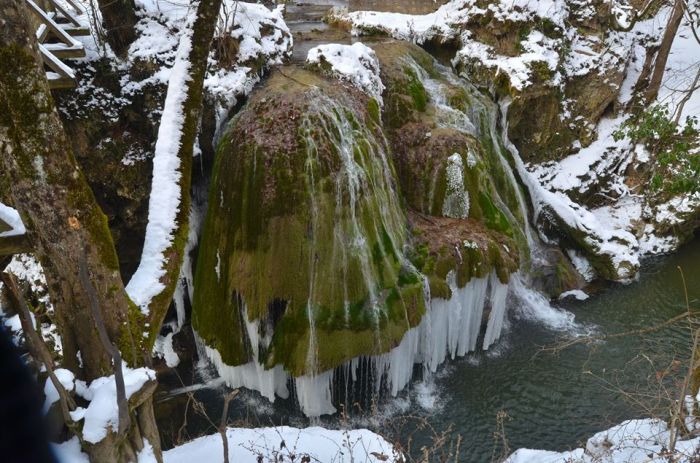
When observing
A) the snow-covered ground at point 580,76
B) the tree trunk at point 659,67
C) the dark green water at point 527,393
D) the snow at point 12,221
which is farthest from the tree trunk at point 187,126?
the tree trunk at point 659,67

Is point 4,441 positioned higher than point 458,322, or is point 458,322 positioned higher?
point 4,441

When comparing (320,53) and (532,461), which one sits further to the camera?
(320,53)

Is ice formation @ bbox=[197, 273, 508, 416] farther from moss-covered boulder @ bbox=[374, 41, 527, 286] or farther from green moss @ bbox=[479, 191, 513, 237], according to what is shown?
green moss @ bbox=[479, 191, 513, 237]

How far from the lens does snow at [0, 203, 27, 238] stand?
2.25 metres

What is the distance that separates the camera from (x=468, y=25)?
976cm

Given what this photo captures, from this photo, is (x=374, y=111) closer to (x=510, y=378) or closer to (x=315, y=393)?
(x=315, y=393)

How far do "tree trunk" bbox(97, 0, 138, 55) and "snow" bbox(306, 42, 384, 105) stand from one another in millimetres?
2490

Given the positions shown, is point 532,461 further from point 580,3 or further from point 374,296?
point 580,3

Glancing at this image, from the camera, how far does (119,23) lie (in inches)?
255

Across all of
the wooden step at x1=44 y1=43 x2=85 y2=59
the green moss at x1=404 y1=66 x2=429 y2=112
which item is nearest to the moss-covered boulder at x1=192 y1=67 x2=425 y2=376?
the wooden step at x1=44 y1=43 x2=85 y2=59

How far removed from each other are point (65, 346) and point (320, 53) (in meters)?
5.93

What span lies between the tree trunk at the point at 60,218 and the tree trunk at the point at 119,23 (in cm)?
507

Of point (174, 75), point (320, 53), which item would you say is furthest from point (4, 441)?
point (320, 53)

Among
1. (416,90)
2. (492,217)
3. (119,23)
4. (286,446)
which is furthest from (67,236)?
(416,90)
